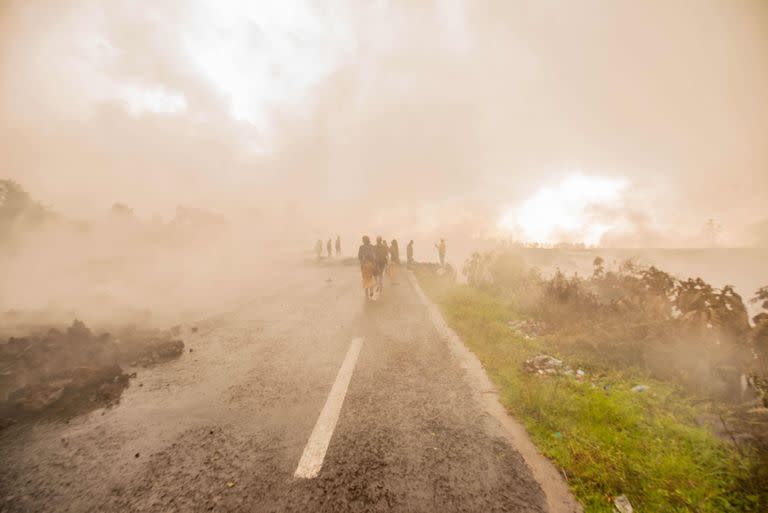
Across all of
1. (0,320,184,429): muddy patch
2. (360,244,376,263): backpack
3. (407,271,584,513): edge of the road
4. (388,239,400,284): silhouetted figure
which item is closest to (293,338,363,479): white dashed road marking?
(407,271,584,513): edge of the road

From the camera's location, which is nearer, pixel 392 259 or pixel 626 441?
pixel 626 441

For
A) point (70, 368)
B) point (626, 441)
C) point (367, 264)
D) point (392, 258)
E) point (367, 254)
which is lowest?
point (626, 441)

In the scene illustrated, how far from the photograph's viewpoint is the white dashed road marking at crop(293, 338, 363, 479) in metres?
2.54

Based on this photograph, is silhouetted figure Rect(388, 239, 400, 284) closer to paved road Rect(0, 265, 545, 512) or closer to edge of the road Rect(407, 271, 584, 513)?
edge of the road Rect(407, 271, 584, 513)

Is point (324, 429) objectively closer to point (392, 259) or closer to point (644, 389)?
point (644, 389)

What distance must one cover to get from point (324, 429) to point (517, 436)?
2.01 meters

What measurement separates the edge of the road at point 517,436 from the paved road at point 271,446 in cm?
10

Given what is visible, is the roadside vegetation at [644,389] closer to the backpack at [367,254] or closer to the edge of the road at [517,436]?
the edge of the road at [517,436]

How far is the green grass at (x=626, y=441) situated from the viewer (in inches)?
95.6

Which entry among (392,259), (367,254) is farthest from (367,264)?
(392,259)

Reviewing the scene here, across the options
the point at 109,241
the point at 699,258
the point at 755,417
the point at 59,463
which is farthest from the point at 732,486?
the point at 109,241

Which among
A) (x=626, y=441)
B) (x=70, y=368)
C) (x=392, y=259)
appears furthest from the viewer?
(x=392, y=259)

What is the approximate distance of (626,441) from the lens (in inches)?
120

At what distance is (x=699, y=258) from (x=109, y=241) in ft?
152
